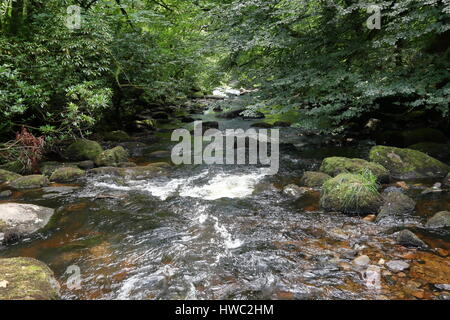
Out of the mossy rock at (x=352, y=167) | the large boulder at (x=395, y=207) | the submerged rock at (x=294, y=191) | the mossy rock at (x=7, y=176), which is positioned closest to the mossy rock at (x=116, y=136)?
the mossy rock at (x=7, y=176)

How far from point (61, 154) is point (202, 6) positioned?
8.43m

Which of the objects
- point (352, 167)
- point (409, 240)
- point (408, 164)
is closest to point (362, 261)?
point (409, 240)

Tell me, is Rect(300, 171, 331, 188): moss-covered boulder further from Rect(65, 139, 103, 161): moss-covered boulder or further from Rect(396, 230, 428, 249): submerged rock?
Rect(65, 139, 103, 161): moss-covered boulder

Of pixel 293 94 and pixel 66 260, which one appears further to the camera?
pixel 293 94

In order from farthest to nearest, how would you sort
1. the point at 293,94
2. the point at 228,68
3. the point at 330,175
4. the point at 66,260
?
the point at 228,68, the point at 293,94, the point at 330,175, the point at 66,260

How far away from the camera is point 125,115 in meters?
15.6

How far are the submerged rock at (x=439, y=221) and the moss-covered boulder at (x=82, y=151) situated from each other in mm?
8430

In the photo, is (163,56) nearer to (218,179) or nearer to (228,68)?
(228,68)

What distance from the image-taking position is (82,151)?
29.6 ft

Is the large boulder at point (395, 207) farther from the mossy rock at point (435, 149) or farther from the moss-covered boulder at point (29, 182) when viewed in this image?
the moss-covered boulder at point (29, 182)

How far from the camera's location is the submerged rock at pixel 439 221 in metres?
4.36

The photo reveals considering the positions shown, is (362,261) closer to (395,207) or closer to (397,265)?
(397,265)

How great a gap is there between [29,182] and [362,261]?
705 cm
